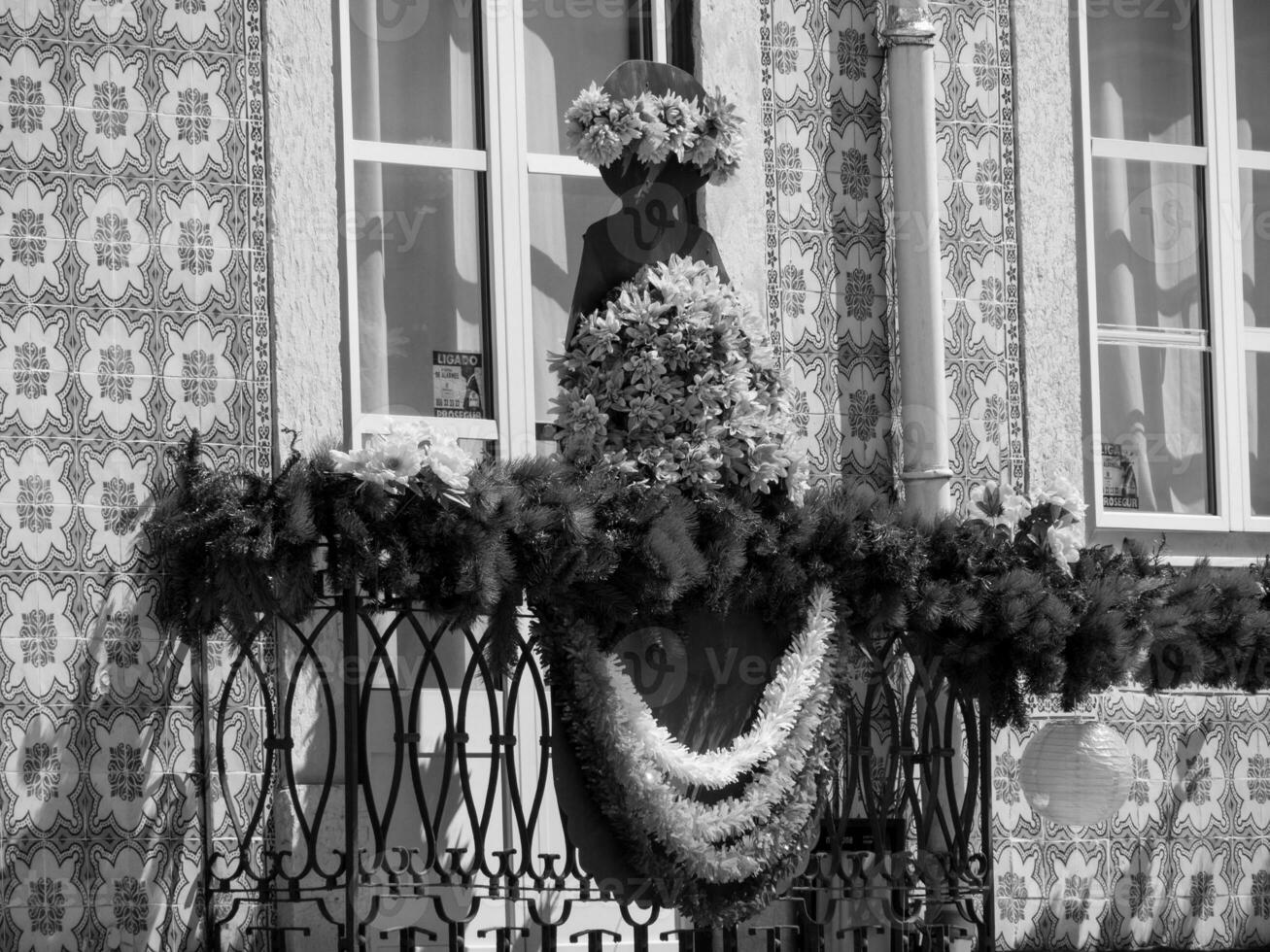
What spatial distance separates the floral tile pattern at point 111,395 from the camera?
645 cm

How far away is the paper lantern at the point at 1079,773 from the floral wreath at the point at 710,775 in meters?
0.96

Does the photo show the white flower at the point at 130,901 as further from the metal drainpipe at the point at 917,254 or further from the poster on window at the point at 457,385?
the metal drainpipe at the point at 917,254

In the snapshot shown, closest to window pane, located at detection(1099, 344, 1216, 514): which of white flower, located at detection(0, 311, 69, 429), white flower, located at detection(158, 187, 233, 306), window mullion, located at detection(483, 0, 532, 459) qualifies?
window mullion, located at detection(483, 0, 532, 459)

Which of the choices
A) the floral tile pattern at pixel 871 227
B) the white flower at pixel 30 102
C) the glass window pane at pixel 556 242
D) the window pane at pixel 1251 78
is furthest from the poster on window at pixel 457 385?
the window pane at pixel 1251 78

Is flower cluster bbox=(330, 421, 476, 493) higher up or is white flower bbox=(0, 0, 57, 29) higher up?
white flower bbox=(0, 0, 57, 29)

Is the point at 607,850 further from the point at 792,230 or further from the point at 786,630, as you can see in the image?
the point at 792,230

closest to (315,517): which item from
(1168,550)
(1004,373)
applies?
(1004,373)

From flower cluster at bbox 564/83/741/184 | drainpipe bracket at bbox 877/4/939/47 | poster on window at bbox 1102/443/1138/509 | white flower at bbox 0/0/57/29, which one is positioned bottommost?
poster on window at bbox 1102/443/1138/509

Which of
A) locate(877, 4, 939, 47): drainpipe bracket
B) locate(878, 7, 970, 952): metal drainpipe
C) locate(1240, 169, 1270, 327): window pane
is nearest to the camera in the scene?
locate(878, 7, 970, 952): metal drainpipe

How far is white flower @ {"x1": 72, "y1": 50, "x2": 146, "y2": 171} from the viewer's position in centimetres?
682

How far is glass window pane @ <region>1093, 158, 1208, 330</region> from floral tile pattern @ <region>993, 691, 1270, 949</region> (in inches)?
58.8

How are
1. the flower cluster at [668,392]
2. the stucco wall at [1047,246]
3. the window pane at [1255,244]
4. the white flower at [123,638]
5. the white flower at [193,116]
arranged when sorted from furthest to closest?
the window pane at [1255,244]
the stucco wall at [1047,246]
the white flower at [193,116]
the white flower at [123,638]
the flower cluster at [668,392]

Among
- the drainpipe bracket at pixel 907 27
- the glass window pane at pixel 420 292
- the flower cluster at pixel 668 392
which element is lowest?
the flower cluster at pixel 668 392

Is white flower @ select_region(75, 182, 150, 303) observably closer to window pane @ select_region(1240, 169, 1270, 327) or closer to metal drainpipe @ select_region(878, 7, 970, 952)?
metal drainpipe @ select_region(878, 7, 970, 952)
